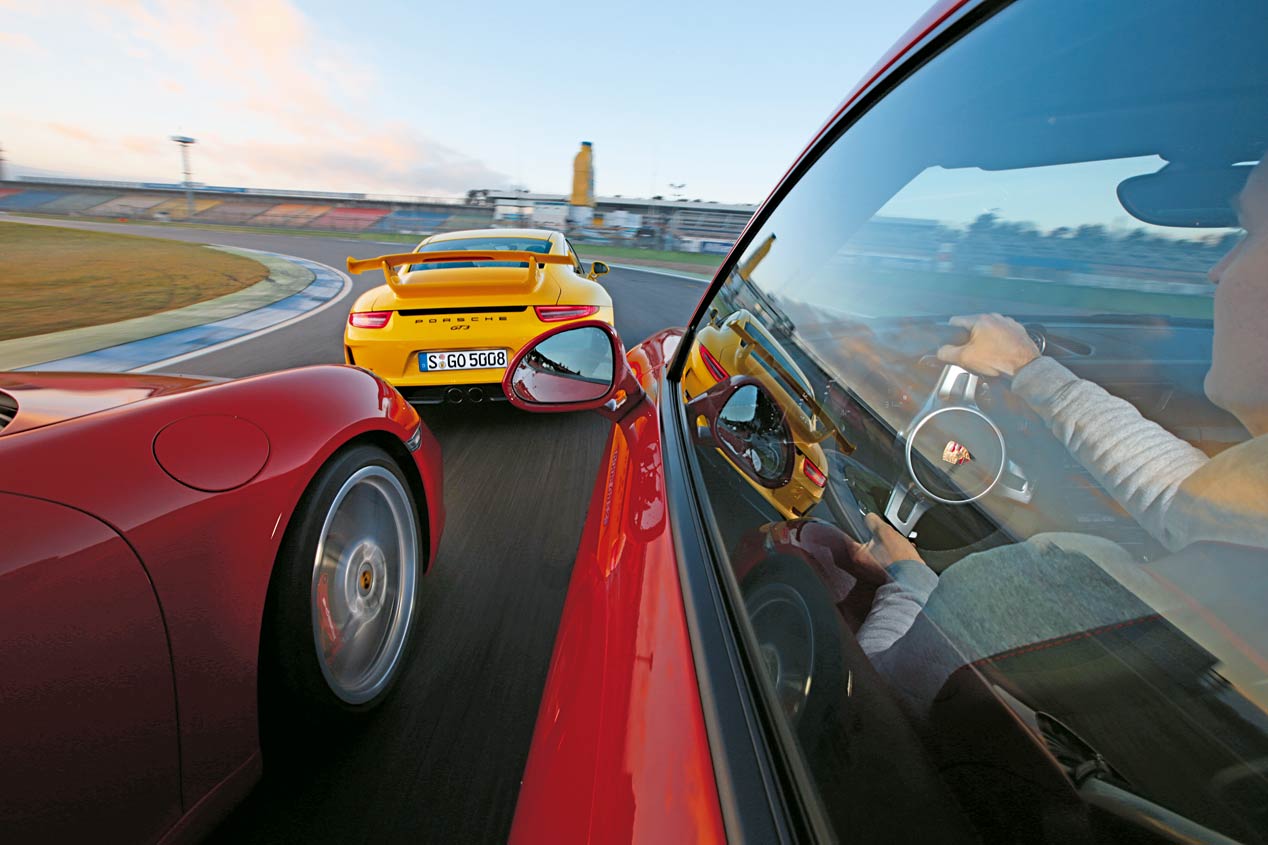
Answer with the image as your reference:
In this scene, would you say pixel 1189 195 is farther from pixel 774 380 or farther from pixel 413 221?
pixel 413 221

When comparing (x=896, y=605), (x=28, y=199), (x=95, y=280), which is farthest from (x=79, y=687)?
(x=28, y=199)

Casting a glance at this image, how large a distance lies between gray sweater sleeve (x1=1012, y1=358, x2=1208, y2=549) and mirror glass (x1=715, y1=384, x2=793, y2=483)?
41 centimetres

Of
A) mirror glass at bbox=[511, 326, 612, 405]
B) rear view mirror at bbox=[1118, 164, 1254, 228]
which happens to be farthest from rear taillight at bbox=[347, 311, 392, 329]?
rear view mirror at bbox=[1118, 164, 1254, 228]

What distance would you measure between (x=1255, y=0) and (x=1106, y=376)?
0.33 m

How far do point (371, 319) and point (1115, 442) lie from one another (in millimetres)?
4129

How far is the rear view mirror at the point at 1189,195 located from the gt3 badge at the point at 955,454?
0.29 metres

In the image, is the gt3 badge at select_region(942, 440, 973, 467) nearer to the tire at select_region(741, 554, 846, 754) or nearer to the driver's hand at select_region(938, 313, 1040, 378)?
the driver's hand at select_region(938, 313, 1040, 378)

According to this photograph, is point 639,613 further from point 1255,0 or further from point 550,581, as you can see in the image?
point 550,581

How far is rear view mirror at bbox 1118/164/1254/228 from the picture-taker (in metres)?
0.53

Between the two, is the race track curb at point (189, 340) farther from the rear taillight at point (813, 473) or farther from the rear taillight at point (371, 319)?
the rear taillight at point (813, 473)

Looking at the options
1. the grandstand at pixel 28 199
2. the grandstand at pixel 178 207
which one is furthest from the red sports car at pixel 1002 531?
the grandstand at pixel 28 199

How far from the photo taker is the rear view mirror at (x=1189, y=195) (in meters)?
0.53

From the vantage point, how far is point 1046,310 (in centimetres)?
73

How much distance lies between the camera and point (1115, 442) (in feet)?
2.01
